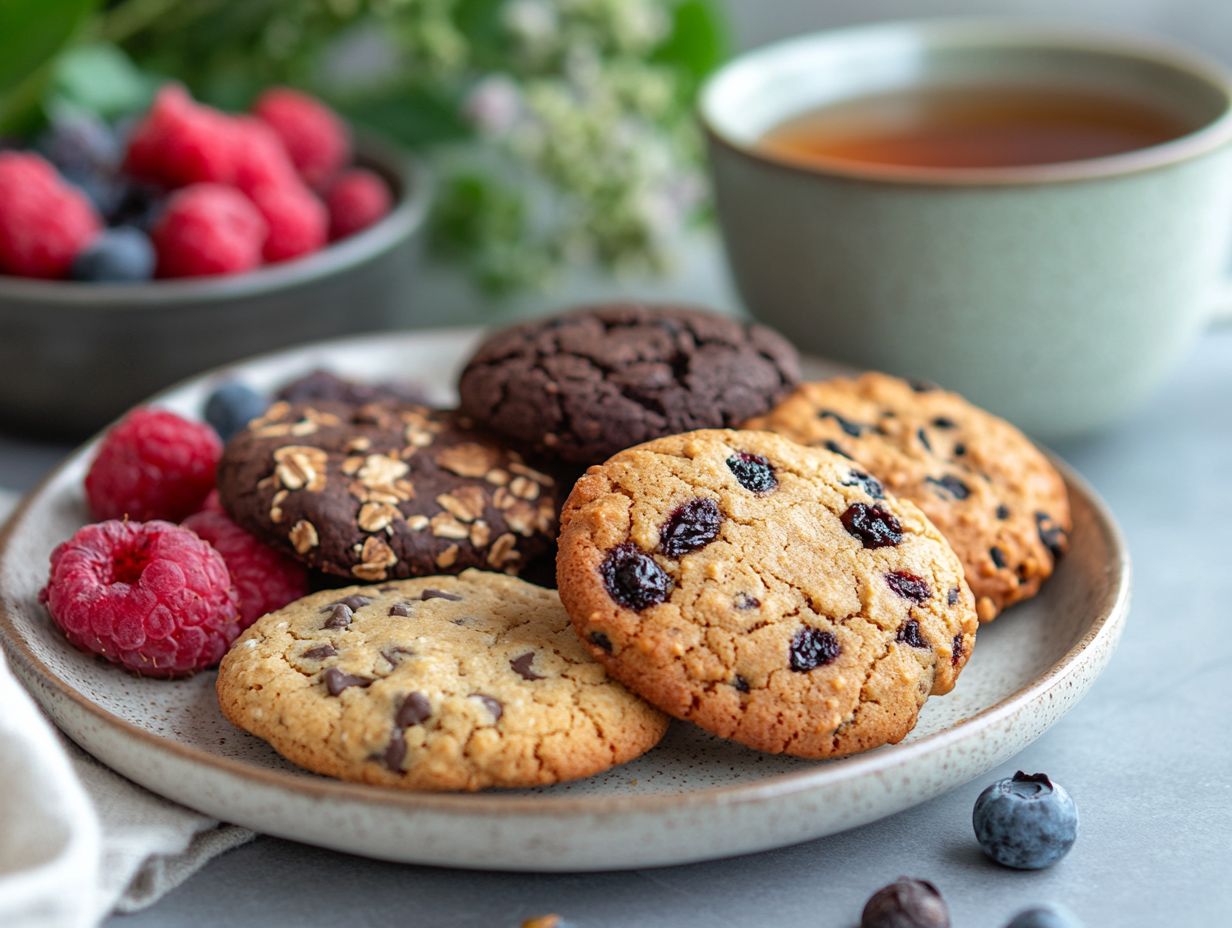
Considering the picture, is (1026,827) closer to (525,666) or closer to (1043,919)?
(1043,919)

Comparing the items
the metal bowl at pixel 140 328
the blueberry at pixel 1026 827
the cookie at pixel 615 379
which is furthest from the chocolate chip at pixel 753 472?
the metal bowl at pixel 140 328

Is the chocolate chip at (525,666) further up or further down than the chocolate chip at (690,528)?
further down

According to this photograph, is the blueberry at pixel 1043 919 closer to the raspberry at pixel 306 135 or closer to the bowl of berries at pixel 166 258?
the bowl of berries at pixel 166 258

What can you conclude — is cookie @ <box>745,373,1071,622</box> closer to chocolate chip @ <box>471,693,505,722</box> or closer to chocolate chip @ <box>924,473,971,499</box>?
chocolate chip @ <box>924,473,971,499</box>

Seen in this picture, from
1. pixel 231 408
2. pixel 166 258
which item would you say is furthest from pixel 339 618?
pixel 166 258

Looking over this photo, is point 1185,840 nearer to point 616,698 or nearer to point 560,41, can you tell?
point 616,698

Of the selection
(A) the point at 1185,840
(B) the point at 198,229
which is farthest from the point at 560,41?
(A) the point at 1185,840
